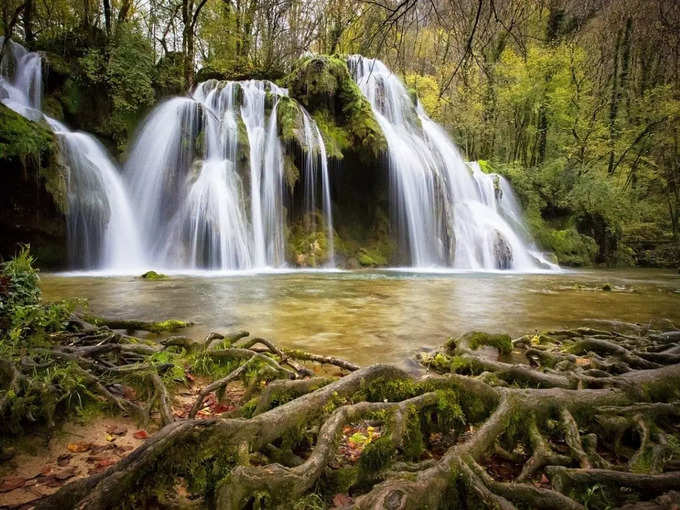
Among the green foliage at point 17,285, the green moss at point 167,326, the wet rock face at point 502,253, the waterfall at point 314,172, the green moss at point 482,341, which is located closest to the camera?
the green foliage at point 17,285

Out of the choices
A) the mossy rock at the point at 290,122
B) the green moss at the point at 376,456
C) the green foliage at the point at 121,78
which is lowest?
the green moss at the point at 376,456

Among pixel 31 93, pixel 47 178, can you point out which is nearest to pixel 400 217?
pixel 47 178

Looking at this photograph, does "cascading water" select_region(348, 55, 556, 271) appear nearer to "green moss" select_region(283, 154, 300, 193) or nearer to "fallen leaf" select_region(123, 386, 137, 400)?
"green moss" select_region(283, 154, 300, 193)

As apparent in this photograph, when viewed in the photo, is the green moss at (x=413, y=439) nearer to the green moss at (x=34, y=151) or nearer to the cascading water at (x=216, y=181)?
the cascading water at (x=216, y=181)

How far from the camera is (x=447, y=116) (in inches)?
1042

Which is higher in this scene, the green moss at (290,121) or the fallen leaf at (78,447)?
the green moss at (290,121)

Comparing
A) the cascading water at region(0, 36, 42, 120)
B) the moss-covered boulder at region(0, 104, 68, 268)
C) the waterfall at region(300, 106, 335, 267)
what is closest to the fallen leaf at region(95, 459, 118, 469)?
the moss-covered boulder at region(0, 104, 68, 268)

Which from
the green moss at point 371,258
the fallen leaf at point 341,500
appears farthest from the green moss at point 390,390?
the green moss at point 371,258

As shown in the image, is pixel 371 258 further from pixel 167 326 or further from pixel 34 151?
pixel 167 326

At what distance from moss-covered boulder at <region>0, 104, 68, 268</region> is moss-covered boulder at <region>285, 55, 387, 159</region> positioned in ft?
33.5

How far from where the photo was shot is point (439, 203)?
18.6 m

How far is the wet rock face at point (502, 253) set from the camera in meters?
18.8

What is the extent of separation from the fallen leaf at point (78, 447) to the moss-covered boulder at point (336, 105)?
16.1 m

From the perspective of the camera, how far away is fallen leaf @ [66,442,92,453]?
6.68 feet
